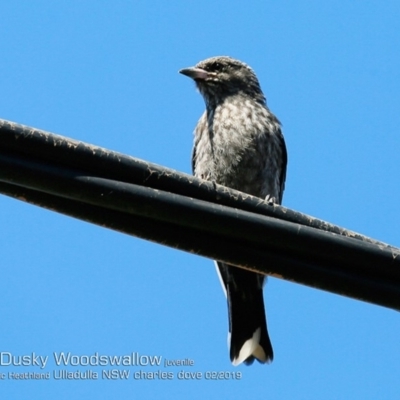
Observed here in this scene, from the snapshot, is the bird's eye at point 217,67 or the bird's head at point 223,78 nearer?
the bird's head at point 223,78

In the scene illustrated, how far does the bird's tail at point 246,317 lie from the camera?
6578 mm

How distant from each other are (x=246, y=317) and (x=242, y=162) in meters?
1.24

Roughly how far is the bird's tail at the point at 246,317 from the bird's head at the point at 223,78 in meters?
1.68

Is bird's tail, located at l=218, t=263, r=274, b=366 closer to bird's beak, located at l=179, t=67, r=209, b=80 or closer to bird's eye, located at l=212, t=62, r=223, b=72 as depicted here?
bird's beak, located at l=179, t=67, r=209, b=80

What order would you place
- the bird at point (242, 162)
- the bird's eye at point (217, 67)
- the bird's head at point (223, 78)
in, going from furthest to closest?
the bird's eye at point (217, 67) < the bird's head at point (223, 78) < the bird at point (242, 162)

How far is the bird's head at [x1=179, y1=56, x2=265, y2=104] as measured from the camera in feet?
26.0

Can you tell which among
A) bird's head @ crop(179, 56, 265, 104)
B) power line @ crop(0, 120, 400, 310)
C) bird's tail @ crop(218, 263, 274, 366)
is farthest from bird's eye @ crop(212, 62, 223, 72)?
power line @ crop(0, 120, 400, 310)

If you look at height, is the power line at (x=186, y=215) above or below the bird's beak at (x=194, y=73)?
below

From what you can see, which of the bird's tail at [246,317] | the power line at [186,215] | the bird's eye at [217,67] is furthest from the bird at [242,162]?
the power line at [186,215]

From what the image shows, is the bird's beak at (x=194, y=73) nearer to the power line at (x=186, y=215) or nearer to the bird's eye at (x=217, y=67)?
the bird's eye at (x=217, y=67)

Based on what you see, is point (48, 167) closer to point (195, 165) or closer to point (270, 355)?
point (270, 355)

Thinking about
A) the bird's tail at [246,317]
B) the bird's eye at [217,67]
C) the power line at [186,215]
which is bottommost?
the power line at [186,215]

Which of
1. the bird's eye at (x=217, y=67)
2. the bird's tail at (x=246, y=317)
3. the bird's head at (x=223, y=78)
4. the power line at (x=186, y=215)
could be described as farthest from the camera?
the bird's eye at (x=217, y=67)

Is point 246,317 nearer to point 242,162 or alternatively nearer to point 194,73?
point 242,162
